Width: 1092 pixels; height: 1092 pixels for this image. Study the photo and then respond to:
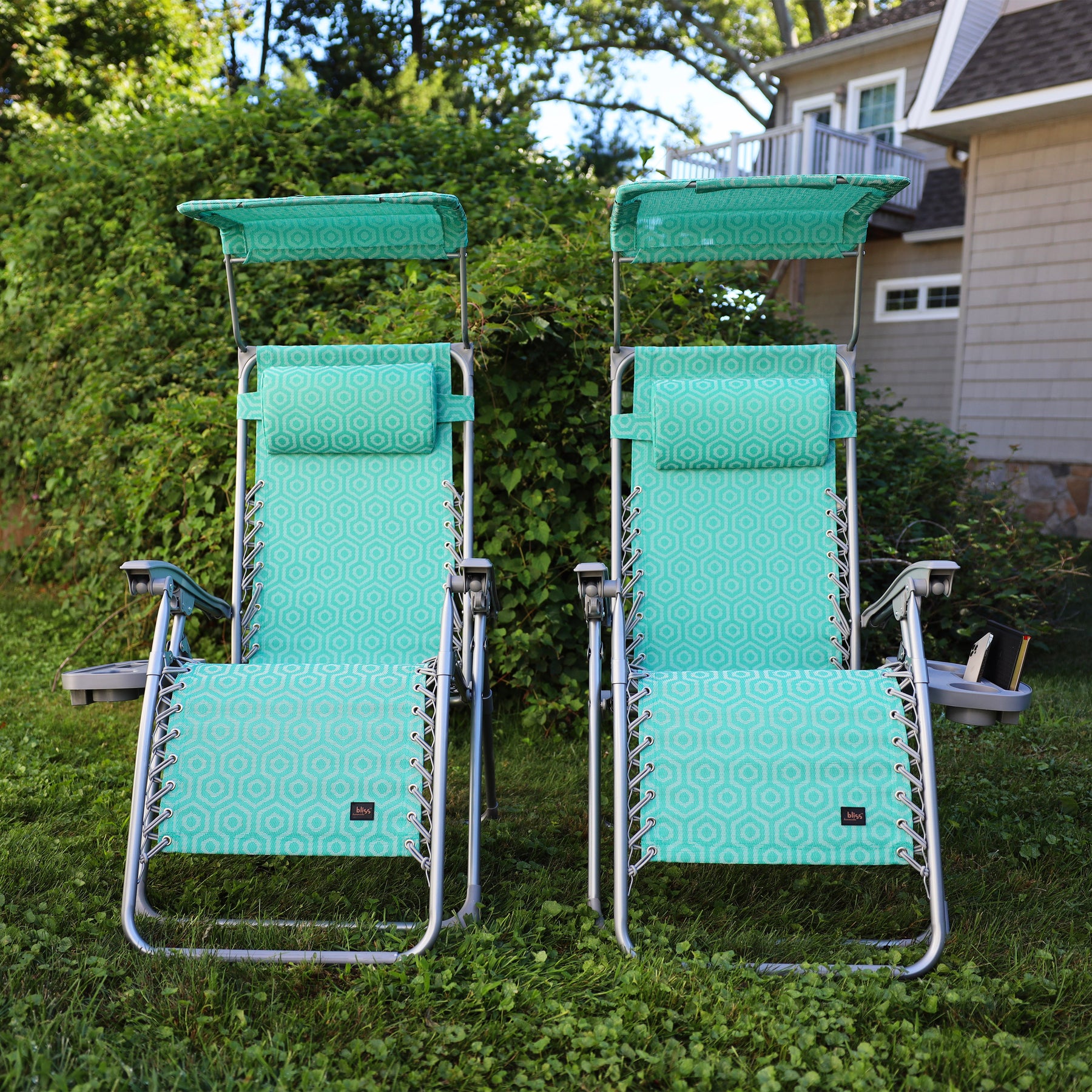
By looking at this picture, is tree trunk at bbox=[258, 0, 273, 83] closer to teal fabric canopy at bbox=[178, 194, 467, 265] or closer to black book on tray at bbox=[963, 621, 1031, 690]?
teal fabric canopy at bbox=[178, 194, 467, 265]

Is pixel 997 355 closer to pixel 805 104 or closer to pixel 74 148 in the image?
pixel 805 104

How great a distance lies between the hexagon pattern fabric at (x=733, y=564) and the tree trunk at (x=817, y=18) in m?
15.7

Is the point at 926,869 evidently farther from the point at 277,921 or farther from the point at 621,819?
the point at 277,921

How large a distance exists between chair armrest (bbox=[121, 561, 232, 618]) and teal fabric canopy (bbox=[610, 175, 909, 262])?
58.0 inches

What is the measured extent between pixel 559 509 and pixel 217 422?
4.65 ft

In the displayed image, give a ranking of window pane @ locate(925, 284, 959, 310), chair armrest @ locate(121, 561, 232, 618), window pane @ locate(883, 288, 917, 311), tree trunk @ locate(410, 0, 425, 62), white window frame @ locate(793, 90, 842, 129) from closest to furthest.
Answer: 1. chair armrest @ locate(121, 561, 232, 618)
2. window pane @ locate(925, 284, 959, 310)
3. window pane @ locate(883, 288, 917, 311)
4. white window frame @ locate(793, 90, 842, 129)
5. tree trunk @ locate(410, 0, 425, 62)

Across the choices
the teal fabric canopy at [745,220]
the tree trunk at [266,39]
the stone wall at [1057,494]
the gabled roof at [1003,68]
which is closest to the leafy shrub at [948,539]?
the teal fabric canopy at [745,220]

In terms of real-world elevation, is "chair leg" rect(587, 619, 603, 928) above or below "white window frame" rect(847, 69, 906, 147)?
below

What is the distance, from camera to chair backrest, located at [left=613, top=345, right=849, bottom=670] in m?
2.97

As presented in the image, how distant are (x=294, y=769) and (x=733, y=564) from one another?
54.3 inches

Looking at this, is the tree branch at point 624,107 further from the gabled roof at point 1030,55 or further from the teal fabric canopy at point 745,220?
the teal fabric canopy at point 745,220

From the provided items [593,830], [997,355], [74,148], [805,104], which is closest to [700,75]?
[805,104]

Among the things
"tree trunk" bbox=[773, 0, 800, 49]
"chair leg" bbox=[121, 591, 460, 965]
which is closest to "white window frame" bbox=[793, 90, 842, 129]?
"tree trunk" bbox=[773, 0, 800, 49]

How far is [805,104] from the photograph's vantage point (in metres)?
12.3
